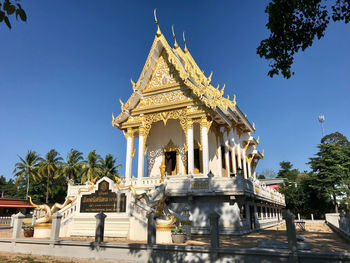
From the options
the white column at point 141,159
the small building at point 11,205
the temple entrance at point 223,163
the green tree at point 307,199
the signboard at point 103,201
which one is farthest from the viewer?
the green tree at point 307,199

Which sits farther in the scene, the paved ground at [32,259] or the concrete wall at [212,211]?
the concrete wall at [212,211]

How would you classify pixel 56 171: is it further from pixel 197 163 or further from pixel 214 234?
pixel 214 234

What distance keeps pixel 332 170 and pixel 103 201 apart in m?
28.5

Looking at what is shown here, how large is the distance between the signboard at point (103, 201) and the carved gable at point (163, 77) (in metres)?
8.84

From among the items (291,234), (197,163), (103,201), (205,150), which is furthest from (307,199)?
(291,234)

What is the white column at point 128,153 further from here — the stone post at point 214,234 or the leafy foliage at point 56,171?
the leafy foliage at point 56,171

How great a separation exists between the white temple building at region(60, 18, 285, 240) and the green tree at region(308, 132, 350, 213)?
11883 mm

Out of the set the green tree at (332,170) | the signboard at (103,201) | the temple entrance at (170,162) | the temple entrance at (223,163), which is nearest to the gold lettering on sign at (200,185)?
the signboard at (103,201)

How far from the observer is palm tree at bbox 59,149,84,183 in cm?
4356

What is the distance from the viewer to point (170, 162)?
20109 mm

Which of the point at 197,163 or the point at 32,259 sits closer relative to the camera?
the point at 32,259

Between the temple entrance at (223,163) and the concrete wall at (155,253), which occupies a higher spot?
the temple entrance at (223,163)

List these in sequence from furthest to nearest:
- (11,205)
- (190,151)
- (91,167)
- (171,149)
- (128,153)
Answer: (91,167) < (11,205) < (171,149) < (128,153) < (190,151)

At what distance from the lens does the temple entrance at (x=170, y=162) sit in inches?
784
